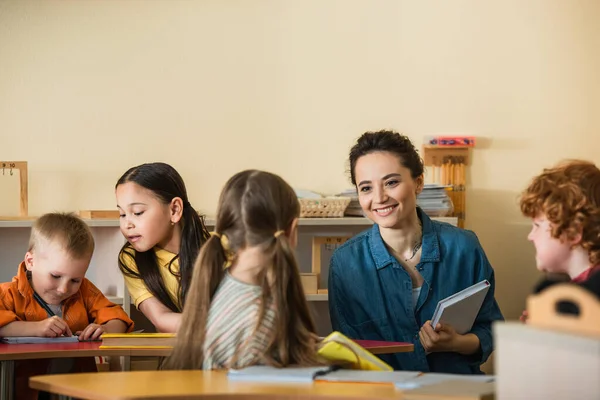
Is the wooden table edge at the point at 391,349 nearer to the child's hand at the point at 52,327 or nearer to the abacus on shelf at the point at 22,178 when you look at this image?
the child's hand at the point at 52,327

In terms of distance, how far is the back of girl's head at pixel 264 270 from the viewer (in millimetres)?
1933

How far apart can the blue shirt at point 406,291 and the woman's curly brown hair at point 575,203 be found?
2.95 feet

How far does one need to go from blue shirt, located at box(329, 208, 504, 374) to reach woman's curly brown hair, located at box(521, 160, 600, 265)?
901 mm

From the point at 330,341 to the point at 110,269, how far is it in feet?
6.70

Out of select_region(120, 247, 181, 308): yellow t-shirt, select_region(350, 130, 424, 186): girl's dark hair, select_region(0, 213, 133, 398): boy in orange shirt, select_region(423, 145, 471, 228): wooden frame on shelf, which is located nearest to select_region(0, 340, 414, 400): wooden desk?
select_region(0, 213, 133, 398): boy in orange shirt

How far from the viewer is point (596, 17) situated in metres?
4.33

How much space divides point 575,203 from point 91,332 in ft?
4.90

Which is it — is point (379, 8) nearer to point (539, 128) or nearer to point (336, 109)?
point (336, 109)

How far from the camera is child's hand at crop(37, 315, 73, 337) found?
259 cm

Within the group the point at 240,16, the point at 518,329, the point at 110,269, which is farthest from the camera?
the point at 240,16

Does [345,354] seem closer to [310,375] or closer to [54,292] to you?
[310,375]

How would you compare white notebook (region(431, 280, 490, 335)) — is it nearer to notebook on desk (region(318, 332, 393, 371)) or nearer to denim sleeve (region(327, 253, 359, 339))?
denim sleeve (region(327, 253, 359, 339))

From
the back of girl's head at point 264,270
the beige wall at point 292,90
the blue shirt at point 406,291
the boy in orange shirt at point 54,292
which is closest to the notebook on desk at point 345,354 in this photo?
the back of girl's head at point 264,270

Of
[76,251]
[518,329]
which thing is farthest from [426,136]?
[518,329]
